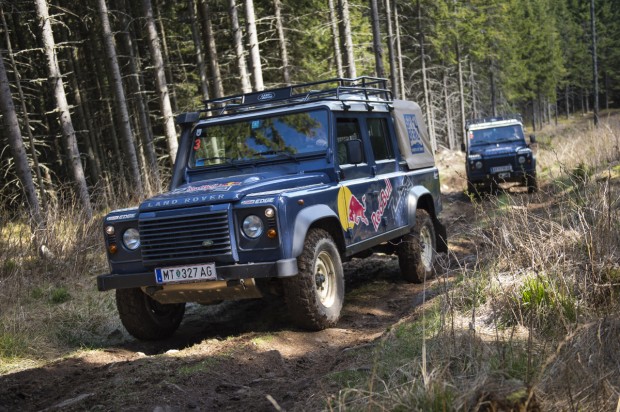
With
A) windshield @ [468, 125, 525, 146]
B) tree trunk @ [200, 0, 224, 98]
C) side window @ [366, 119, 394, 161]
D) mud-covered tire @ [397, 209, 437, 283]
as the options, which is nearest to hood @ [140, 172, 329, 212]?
side window @ [366, 119, 394, 161]

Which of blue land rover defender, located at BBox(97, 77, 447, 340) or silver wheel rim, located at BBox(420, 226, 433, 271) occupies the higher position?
blue land rover defender, located at BBox(97, 77, 447, 340)

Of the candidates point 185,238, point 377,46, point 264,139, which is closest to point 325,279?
point 185,238

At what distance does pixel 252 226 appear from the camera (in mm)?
5398

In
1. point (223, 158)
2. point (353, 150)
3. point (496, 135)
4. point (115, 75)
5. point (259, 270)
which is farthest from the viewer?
point (496, 135)

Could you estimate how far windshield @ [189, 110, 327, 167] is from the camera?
6.60 metres

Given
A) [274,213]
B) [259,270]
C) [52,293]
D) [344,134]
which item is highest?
[344,134]

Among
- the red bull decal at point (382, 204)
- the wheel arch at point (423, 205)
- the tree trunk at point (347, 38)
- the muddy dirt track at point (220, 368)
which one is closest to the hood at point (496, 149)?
the tree trunk at point (347, 38)

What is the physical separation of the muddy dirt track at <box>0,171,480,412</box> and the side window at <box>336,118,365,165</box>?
1768 millimetres

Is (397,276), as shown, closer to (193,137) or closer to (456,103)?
(193,137)

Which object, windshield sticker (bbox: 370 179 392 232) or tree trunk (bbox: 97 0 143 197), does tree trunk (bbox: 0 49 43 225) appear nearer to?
tree trunk (bbox: 97 0 143 197)

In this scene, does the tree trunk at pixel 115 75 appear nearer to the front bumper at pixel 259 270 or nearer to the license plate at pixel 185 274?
the license plate at pixel 185 274

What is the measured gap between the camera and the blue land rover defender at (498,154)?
1723 centimetres

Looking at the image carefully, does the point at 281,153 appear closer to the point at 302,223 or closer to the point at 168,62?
the point at 302,223

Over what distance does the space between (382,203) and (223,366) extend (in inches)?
124
